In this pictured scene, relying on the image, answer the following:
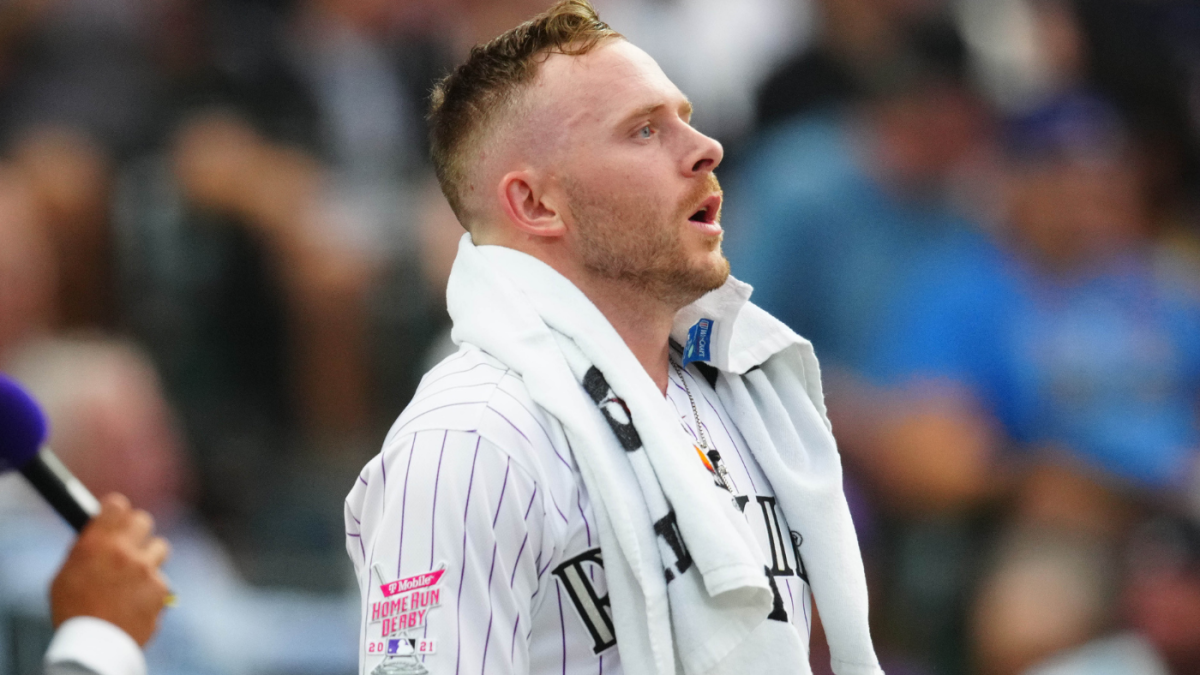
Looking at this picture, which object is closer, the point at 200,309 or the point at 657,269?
the point at 657,269

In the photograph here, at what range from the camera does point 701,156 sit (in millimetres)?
2523

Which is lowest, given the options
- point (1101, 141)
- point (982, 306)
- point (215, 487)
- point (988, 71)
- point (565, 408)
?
point (565, 408)

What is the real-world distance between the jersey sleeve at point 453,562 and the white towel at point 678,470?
0.44 feet

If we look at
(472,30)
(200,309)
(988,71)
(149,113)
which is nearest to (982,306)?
(988,71)

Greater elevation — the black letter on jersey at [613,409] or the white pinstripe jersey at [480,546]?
the black letter on jersey at [613,409]

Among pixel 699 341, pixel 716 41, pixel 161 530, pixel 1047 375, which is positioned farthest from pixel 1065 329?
pixel 161 530

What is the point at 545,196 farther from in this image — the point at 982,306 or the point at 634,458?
the point at 982,306

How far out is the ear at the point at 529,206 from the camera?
8.33 ft

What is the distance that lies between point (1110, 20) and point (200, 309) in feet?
13.0

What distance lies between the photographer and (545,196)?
255 centimetres

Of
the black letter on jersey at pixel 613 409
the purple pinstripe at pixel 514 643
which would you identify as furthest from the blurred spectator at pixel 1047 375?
the purple pinstripe at pixel 514 643

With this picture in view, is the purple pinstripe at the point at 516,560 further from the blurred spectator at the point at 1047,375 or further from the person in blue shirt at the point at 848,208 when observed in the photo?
the person in blue shirt at the point at 848,208

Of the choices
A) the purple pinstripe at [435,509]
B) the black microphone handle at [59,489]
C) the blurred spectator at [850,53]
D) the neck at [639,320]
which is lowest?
the purple pinstripe at [435,509]

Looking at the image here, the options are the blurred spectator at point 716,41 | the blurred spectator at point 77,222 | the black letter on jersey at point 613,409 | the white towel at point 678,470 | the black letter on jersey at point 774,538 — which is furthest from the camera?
the blurred spectator at point 716,41
